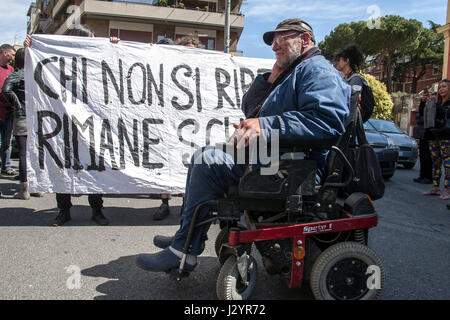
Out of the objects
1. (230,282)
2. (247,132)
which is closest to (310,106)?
(247,132)

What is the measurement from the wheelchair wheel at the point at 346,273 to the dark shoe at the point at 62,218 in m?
3.07

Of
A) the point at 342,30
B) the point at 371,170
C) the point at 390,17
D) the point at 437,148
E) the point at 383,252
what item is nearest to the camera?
the point at 371,170

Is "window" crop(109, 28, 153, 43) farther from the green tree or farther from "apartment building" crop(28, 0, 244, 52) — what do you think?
the green tree

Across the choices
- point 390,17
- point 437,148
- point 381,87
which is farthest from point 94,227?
point 390,17

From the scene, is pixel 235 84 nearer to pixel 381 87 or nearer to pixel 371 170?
pixel 371 170

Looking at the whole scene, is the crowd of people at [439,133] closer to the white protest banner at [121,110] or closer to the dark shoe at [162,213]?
the white protest banner at [121,110]

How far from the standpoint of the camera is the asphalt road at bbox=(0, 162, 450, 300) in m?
2.97

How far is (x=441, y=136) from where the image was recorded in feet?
23.7

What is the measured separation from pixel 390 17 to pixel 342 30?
593 centimetres

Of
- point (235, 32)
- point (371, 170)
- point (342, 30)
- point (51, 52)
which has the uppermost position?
point (342, 30)

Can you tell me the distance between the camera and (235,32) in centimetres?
3566

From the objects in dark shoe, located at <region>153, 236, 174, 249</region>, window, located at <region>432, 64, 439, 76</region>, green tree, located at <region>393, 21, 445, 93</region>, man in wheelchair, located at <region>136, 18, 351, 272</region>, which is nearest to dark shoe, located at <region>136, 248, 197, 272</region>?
man in wheelchair, located at <region>136, 18, 351, 272</region>

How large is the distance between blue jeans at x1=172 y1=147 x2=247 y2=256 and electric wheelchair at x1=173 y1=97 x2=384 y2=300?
72mm
